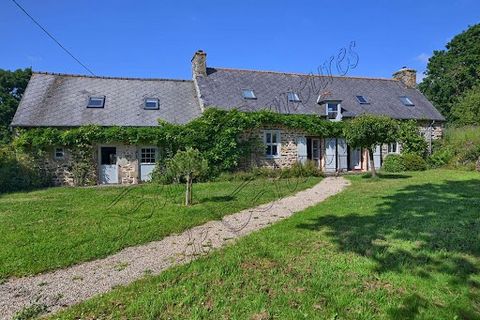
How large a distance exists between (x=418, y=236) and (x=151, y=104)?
1524cm

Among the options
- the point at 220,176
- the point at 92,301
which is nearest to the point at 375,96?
the point at 220,176

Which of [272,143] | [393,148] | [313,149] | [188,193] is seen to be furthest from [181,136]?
[393,148]

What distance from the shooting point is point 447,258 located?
459 cm

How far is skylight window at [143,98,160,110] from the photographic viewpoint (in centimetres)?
1792

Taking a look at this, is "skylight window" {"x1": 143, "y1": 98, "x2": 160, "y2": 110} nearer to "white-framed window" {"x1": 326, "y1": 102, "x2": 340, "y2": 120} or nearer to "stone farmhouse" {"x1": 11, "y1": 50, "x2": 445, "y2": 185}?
"stone farmhouse" {"x1": 11, "y1": 50, "x2": 445, "y2": 185}

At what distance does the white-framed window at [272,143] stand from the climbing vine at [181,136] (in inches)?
34.1

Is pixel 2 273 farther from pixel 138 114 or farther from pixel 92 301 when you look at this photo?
pixel 138 114

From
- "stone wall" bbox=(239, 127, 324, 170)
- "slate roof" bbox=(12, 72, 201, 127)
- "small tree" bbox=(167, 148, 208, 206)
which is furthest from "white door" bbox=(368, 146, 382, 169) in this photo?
"small tree" bbox=(167, 148, 208, 206)

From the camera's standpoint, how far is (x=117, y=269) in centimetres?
471

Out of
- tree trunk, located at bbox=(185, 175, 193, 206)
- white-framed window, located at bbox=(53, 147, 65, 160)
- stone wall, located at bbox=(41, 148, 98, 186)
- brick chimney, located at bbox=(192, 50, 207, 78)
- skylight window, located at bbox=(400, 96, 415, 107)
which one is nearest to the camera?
tree trunk, located at bbox=(185, 175, 193, 206)

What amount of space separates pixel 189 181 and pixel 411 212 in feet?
17.3

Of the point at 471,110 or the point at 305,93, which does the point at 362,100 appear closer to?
the point at 305,93

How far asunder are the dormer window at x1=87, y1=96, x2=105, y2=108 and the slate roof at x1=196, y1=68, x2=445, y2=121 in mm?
4968

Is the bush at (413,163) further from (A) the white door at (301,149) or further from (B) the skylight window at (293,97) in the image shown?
(B) the skylight window at (293,97)
